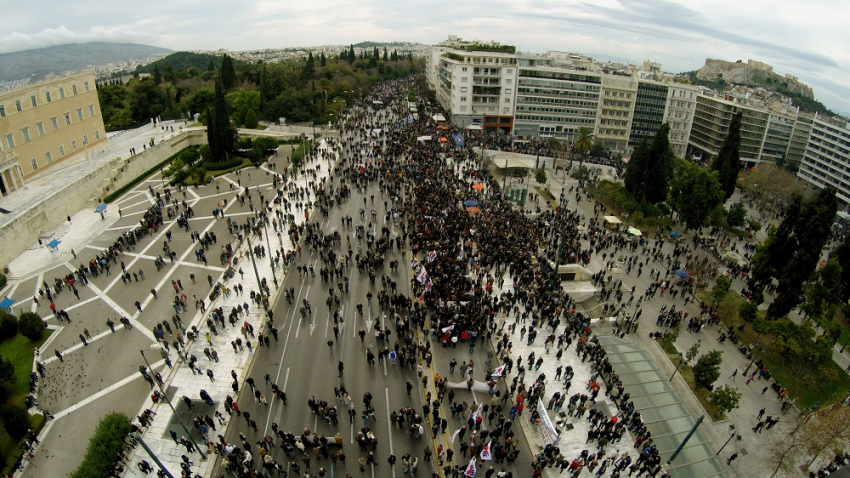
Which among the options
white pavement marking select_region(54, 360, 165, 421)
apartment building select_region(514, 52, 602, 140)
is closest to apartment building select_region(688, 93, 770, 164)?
apartment building select_region(514, 52, 602, 140)

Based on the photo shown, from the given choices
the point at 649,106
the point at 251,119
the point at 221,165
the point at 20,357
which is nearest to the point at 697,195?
the point at 649,106

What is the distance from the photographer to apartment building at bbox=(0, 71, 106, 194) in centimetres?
4059

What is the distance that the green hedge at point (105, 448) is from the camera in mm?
15984

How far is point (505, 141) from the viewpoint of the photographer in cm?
7025

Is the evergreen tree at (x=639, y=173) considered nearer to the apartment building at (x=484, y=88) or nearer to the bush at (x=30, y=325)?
the apartment building at (x=484, y=88)

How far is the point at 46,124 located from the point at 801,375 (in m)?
68.3

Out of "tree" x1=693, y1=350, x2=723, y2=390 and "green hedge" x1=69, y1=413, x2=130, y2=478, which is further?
"tree" x1=693, y1=350, x2=723, y2=390

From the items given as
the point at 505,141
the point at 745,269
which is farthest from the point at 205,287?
the point at 505,141

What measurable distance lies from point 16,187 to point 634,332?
55.9m

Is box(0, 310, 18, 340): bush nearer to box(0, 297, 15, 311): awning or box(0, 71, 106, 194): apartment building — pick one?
box(0, 297, 15, 311): awning

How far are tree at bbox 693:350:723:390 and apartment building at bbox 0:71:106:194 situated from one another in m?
57.8

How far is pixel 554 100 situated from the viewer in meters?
75.4

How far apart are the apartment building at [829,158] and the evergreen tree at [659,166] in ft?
116

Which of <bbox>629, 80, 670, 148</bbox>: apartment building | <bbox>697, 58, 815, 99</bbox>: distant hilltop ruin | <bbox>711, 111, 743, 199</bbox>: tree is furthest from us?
<bbox>697, 58, 815, 99</bbox>: distant hilltop ruin
